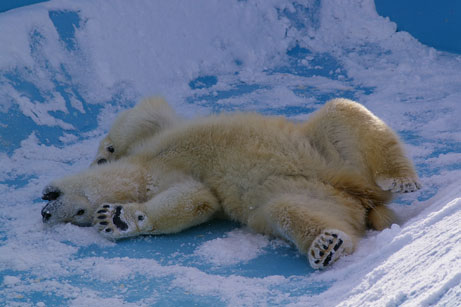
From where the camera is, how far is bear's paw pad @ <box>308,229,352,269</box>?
2.71 m

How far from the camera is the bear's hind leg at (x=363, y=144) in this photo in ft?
9.87

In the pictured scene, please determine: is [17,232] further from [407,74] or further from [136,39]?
[407,74]

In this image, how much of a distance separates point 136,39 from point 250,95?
1.11 meters

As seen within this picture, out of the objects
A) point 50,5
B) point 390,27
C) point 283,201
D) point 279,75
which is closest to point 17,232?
point 283,201

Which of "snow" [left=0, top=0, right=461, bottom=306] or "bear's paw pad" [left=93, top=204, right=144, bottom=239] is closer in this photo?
"snow" [left=0, top=0, right=461, bottom=306]

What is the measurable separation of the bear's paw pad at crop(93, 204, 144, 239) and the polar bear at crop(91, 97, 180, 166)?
79 centimetres

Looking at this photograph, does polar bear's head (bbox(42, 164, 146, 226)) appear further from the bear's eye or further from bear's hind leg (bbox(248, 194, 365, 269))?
bear's hind leg (bbox(248, 194, 365, 269))

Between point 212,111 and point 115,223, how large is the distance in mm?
1878

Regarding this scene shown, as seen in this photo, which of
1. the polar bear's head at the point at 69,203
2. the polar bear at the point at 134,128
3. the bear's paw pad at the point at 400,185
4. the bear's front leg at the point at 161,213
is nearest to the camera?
the bear's paw pad at the point at 400,185

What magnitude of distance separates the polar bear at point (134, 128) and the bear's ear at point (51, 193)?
1.95 feet

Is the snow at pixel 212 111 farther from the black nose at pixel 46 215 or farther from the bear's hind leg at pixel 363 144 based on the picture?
the bear's hind leg at pixel 363 144

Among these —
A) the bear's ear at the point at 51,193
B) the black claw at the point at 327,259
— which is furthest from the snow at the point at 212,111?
the bear's ear at the point at 51,193

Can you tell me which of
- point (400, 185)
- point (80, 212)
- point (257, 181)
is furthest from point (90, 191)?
Result: point (400, 185)

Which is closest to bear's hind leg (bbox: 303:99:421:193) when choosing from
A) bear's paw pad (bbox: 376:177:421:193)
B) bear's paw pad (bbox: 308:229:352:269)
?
bear's paw pad (bbox: 376:177:421:193)
